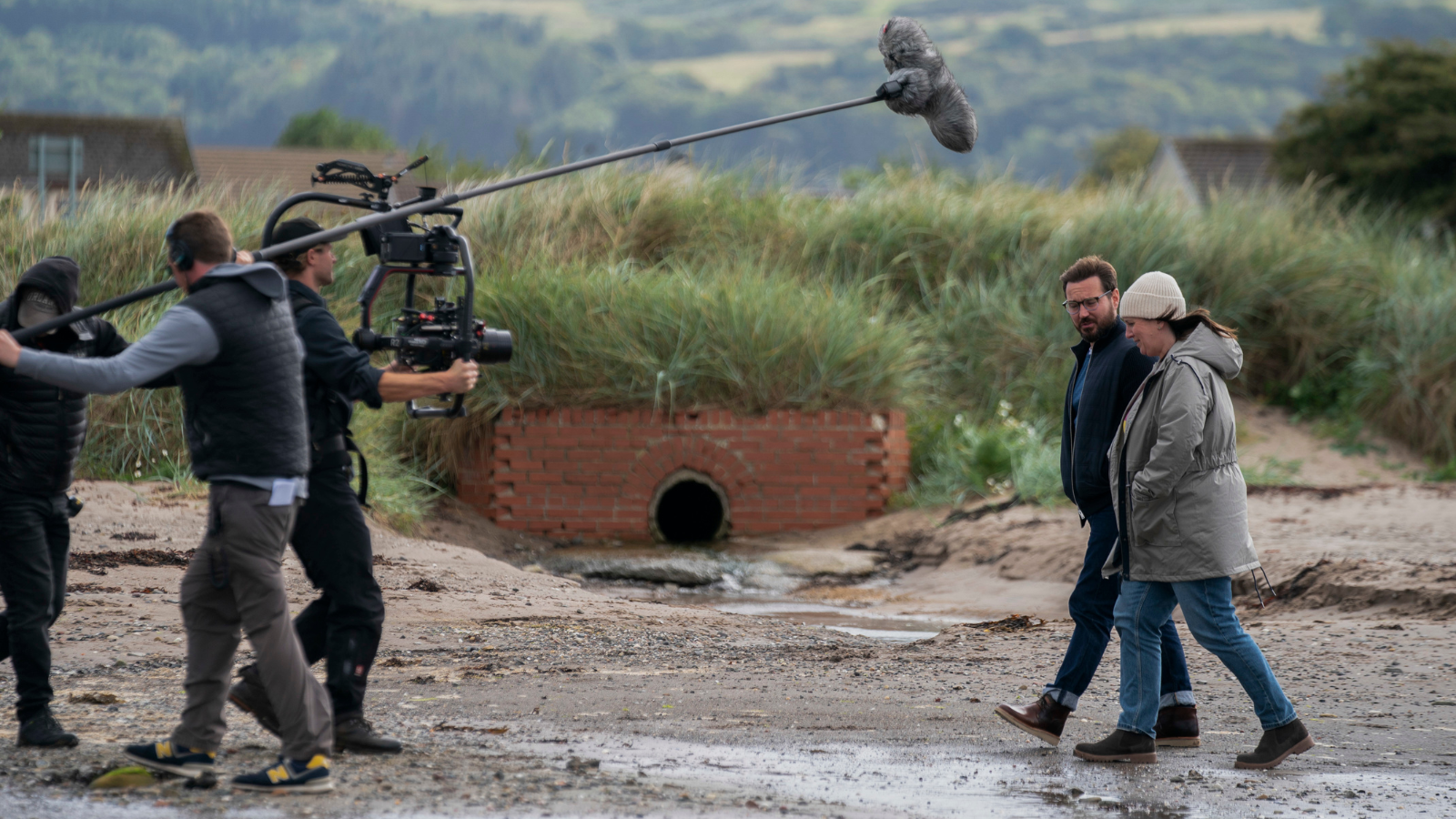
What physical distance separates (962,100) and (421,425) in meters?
7.72

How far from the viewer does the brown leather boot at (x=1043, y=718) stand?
15.6ft

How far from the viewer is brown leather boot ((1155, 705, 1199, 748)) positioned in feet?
16.0

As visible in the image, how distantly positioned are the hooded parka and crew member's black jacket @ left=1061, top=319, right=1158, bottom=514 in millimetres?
237

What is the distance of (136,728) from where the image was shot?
14.8 ft

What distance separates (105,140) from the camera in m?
37.2

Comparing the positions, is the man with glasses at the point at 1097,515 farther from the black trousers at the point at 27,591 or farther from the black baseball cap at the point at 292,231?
the black trousers at the point at 27,591

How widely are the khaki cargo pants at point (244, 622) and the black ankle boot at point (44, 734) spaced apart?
0.68 metres

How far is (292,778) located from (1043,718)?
261cm

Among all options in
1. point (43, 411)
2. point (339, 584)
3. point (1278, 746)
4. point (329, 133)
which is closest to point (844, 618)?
point (1278, 746)

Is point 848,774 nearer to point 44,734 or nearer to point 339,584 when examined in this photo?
point 339,584

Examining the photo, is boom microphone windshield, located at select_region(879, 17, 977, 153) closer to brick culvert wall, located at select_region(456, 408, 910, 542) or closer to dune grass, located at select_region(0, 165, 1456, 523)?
dune grass, located at select_region(0, 165, 1456, 523)

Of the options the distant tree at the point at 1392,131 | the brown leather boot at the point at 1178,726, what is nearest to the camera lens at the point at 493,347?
the brown leather boot at the point at 1178,726

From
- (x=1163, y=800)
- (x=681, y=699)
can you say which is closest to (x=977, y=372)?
(x=681, y=699)

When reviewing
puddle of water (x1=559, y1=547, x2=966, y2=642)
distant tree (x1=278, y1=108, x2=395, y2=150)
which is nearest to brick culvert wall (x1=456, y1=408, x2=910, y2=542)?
puddle of water (x1=559, y1=547, x2=966, y2=642)
